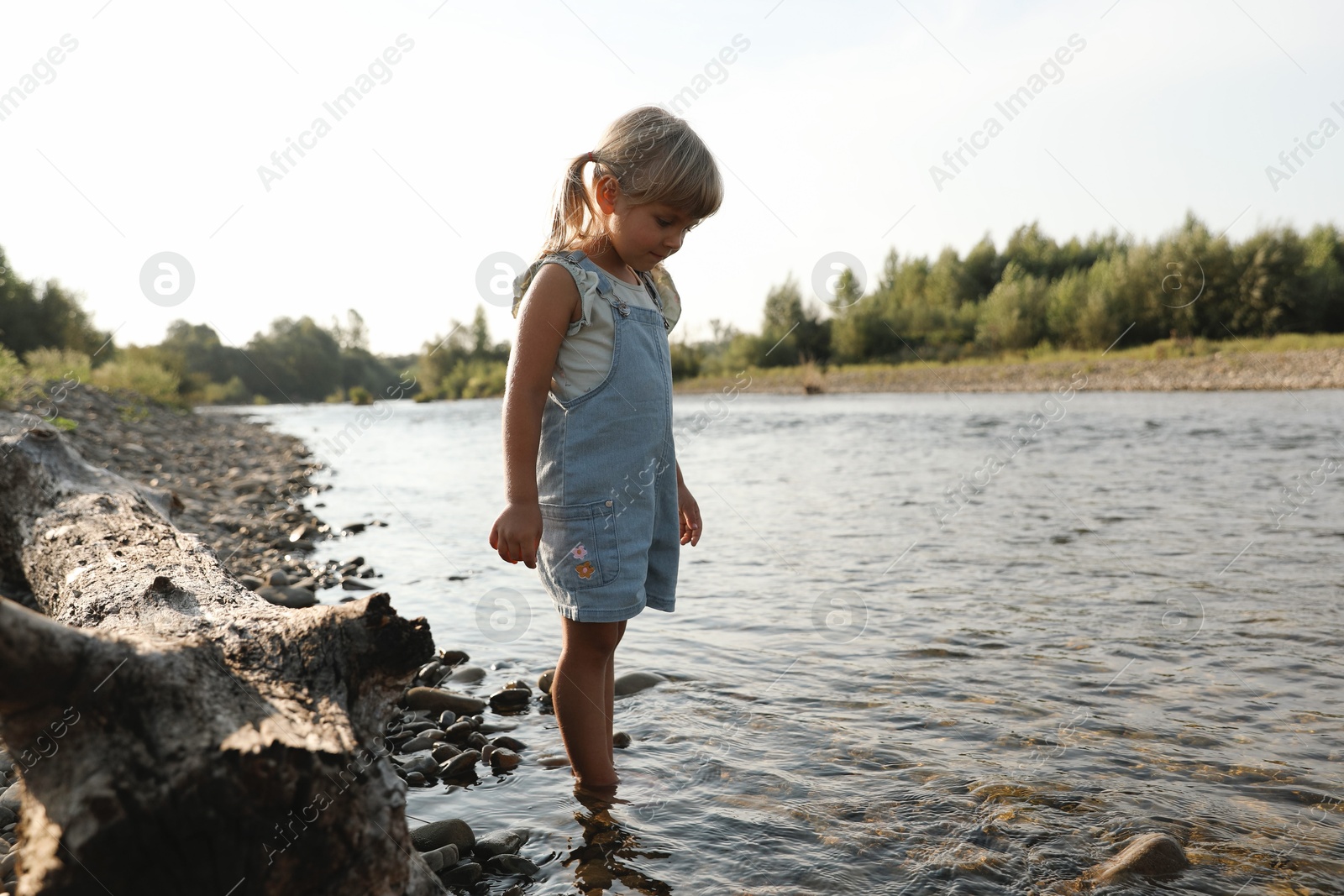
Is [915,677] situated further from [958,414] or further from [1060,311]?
[1060,311]

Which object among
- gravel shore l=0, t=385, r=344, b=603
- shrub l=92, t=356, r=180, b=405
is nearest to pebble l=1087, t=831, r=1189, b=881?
gravel shore l=0, t=385, r=344, b=603

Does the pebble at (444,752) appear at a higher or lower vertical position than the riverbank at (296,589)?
lower

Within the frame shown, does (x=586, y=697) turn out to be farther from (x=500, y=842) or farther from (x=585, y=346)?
(x=585, y=346)

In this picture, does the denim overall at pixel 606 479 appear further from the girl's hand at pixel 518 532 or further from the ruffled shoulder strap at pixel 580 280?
the girl's hand at pixel 518 532

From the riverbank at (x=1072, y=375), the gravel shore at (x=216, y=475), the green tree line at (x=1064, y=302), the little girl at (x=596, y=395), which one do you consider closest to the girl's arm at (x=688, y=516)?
the little girl at (x=596, y=395)

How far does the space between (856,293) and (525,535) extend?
45.9 m

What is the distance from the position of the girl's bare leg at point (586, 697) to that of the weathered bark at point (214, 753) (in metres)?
0.76

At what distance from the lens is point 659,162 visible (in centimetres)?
229

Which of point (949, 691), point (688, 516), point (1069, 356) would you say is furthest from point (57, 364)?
point (1069, 356)

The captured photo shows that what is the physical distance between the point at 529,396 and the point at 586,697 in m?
0.91

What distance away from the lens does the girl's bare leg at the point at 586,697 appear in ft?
7.99

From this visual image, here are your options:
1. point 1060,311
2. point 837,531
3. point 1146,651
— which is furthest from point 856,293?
point 1146,651

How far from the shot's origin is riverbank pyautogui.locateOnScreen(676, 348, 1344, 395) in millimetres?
24984

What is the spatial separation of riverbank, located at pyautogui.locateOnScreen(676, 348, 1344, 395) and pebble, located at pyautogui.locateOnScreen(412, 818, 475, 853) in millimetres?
15850
